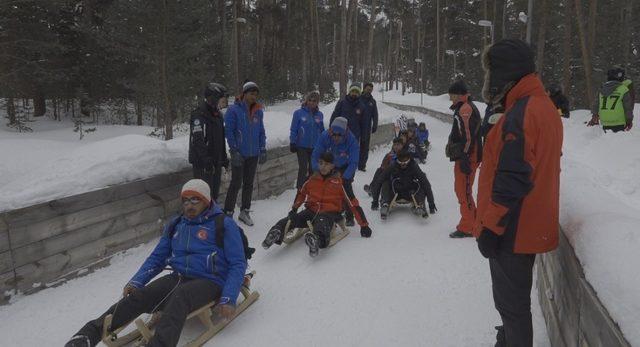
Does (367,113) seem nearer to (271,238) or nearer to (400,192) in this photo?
(400,192)

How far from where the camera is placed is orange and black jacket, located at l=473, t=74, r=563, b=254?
2.47 m

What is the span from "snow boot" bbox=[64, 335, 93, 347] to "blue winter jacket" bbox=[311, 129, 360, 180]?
4.05m

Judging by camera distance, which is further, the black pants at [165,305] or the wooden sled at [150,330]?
the wooden sled at [150,330]

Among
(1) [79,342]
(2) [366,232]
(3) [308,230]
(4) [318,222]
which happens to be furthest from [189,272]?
(2) [366,232]

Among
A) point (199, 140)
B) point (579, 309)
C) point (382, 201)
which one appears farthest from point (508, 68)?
point (382, 201)

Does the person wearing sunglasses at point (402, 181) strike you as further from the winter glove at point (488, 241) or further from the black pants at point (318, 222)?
the winter glove at point (488, 241)

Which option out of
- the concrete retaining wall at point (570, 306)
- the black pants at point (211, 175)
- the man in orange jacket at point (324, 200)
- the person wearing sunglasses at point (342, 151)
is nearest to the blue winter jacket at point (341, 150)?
the person wearing sunglasses at point (342, 151)

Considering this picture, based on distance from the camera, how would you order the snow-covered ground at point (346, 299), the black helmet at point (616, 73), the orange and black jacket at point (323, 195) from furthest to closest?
the black helmet at point (616, 73)
the orange and black jacket at point (323, 195)
the snow-covered ground at point (346, 299)

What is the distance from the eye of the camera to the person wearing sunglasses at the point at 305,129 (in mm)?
8062

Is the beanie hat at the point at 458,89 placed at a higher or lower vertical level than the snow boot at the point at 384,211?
higher

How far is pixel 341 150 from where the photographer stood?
7.13 m

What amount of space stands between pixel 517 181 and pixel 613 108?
31.2ft

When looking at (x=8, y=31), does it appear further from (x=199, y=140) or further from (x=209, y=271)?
(x=209, y=271)

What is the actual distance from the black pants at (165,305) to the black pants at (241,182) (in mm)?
2947
